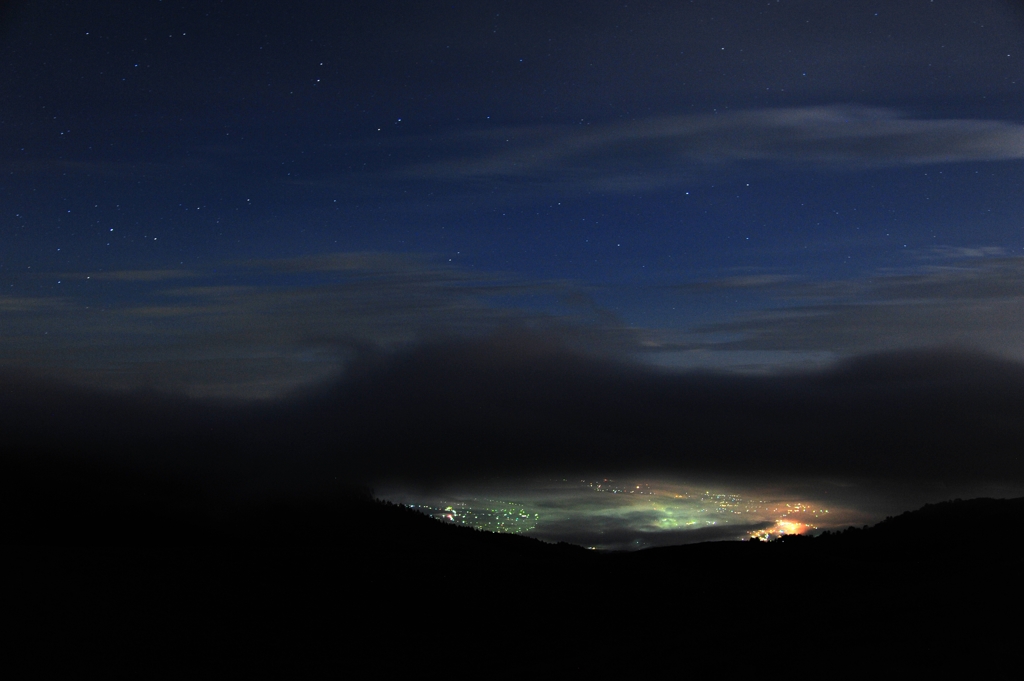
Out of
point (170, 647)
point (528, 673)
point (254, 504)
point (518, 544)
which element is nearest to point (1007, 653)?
point (528, 673)

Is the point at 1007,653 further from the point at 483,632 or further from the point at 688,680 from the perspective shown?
the point at 483,632

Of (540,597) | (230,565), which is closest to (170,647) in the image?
(230,565)

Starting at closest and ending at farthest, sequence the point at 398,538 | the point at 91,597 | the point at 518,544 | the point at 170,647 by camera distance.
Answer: the point at 170,647 < the point at 91,597 < the point at 518,544 < the point at 398,538

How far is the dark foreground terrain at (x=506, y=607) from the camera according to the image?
48.2 ft

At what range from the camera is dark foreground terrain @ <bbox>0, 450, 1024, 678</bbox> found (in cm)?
1470

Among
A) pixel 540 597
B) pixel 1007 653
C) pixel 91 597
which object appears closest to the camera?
pixel 1007 653

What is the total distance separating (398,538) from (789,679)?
34.3 m

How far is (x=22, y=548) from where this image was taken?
21938mm

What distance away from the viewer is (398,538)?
45.1 m

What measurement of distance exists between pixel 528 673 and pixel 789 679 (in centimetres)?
449

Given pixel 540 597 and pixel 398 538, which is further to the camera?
pixel 398 538

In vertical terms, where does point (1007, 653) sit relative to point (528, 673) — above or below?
above

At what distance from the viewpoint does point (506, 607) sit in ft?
67.6

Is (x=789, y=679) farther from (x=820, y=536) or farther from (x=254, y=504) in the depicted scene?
(x=254, y=504)
